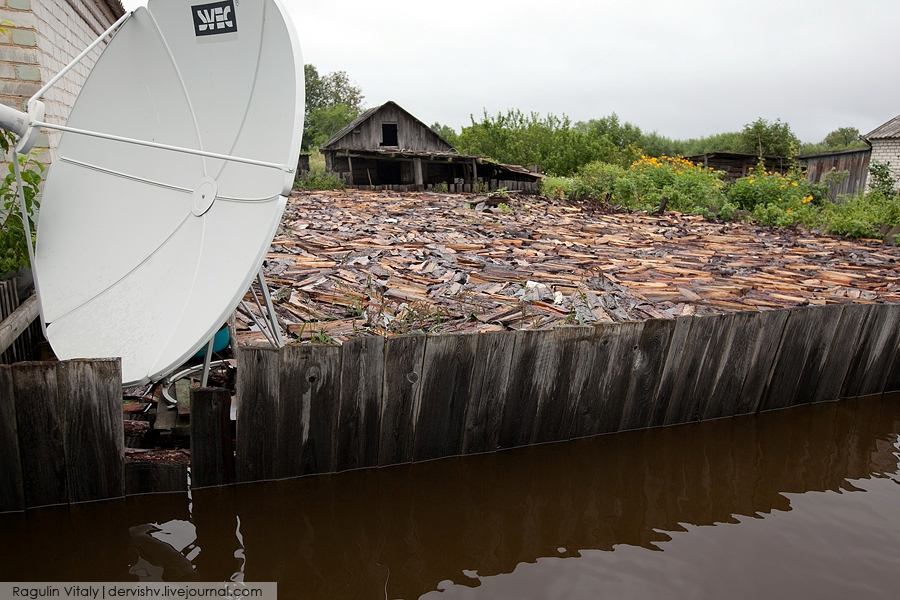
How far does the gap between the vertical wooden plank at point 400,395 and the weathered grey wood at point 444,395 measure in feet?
0.17

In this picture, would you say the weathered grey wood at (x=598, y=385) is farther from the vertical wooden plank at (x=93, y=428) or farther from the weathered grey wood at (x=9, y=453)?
the weathered grey wood at (x=9, y=453)

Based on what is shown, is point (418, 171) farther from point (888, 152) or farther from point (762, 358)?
point (762, 358)

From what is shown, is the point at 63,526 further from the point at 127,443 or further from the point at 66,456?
the point at 127,443

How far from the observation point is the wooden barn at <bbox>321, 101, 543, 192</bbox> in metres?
27.3

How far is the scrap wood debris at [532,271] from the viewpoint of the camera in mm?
6707

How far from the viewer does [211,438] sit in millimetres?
4328

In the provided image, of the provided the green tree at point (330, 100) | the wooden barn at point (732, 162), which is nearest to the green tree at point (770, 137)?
the wooden barn at point (732, 162)

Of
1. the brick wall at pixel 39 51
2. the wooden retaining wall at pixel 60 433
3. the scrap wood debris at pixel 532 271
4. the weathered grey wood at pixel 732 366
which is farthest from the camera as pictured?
the scrap wood debris at pixel 532 271

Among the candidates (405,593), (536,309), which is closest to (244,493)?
(405,593)

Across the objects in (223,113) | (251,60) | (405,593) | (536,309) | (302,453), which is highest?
(251,60)

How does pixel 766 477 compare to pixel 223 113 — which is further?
pixel 766 477

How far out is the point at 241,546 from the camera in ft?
12.9

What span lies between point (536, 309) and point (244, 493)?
151 inches

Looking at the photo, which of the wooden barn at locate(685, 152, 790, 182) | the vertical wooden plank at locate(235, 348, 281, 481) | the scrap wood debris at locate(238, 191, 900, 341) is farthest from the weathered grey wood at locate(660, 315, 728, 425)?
the wooden barn at locate(685, 152, 790, 182)
